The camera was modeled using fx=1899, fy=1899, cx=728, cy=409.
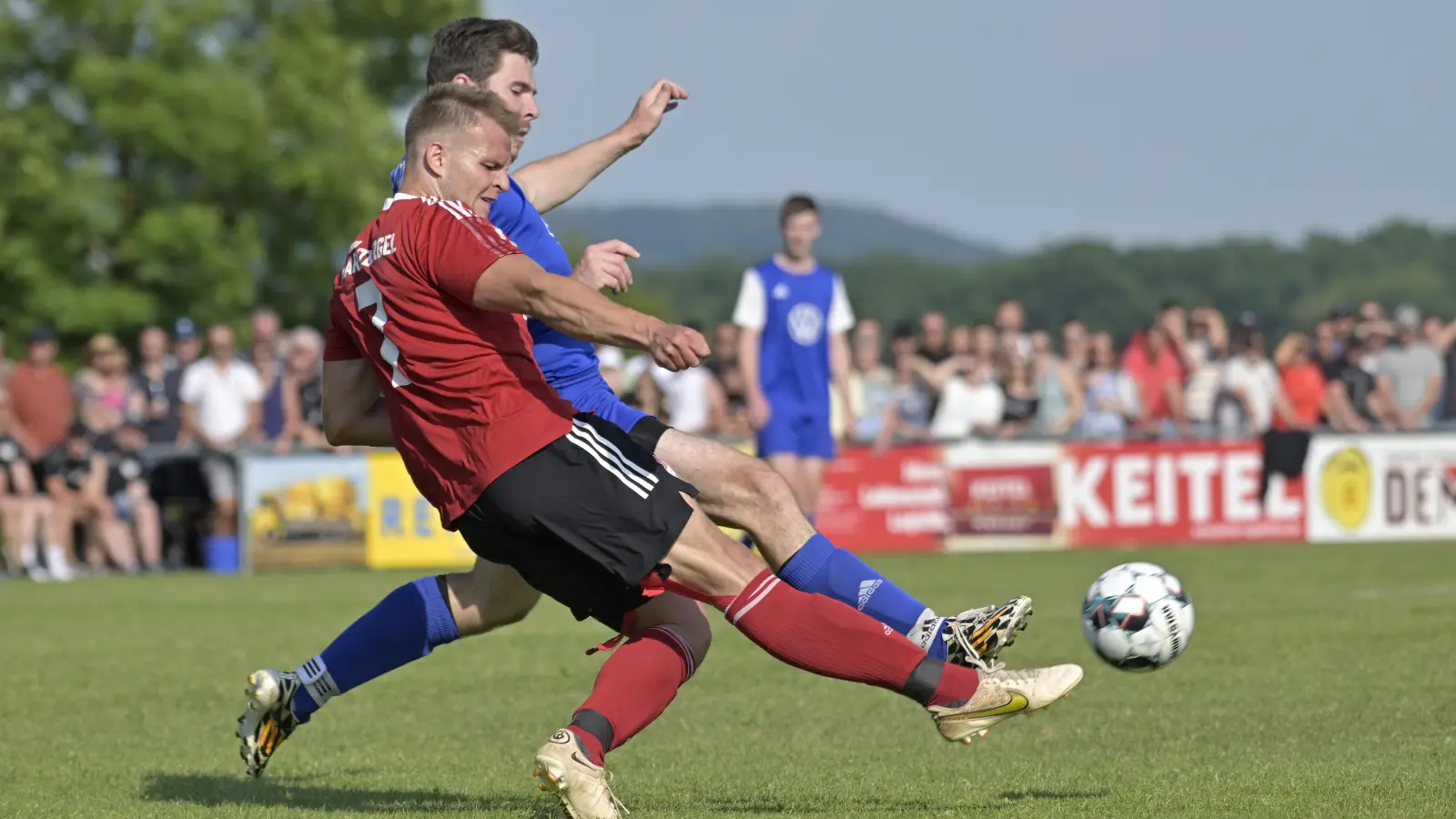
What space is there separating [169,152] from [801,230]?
27353 mm

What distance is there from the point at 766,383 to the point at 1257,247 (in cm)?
3994

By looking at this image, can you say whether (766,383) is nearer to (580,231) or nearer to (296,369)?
(296,369)

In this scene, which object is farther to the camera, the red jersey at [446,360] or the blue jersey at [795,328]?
the blue jersey at [795,328]

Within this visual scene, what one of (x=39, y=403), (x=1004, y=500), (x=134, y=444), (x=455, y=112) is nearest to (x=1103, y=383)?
(x=1004, y=500)

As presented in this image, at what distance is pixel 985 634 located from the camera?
19.2ft

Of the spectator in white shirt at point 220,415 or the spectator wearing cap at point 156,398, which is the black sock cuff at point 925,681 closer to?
the spectator in white shirt at point 220,415

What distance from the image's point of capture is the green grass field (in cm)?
589

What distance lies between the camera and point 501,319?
209 inches

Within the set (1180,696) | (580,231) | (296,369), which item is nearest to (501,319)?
(1180,696)

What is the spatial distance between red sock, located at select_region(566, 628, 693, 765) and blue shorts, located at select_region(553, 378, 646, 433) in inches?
39.4

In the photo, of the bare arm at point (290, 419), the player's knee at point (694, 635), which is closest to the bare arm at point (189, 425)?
the bare arm at point (290, 419)

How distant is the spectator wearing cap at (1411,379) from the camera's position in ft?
68.5

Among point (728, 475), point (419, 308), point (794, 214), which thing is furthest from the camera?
point (794, 214)

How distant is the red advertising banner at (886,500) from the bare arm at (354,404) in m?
13.4
